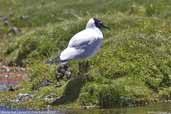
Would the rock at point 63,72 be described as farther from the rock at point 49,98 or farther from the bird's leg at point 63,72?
the rock at point 49,98

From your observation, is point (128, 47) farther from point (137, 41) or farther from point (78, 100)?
point (78, 100)

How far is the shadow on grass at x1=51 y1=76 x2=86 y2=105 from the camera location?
2062cm

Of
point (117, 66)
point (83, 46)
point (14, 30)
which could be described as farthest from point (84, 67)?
point (14, 30)

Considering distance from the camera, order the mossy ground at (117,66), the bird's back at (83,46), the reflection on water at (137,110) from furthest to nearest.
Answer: the bird's back at (83,46), the mossy ground at (117,66), the reflection on water at (137,110)

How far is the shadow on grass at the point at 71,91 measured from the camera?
67.7ft

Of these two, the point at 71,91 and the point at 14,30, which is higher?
the point at 14,30

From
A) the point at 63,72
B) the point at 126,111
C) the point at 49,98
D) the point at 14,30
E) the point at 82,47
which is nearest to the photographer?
the point at 126,111

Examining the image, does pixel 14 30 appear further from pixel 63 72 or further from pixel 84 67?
pixel 84 67

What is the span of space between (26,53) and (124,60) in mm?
10972

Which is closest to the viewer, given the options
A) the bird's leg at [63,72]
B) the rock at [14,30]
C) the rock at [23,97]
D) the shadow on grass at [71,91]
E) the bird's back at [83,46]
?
the shadow on grass at [71,91]

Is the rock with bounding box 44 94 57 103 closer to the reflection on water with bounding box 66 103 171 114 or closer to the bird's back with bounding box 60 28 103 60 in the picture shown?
the bird's back with bounding box 60 28 103 60

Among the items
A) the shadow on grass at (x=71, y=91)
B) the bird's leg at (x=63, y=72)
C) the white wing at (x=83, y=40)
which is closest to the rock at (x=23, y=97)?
the bird's leg at (x=63, y=72)

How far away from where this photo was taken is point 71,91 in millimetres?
20812

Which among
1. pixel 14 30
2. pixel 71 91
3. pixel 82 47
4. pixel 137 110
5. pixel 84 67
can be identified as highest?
pixel 82 47
